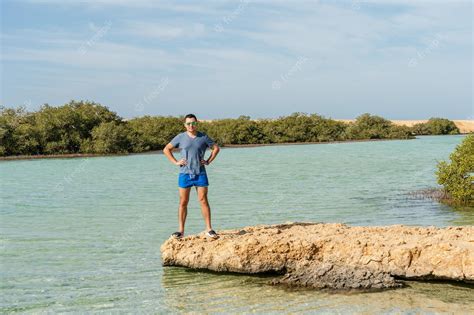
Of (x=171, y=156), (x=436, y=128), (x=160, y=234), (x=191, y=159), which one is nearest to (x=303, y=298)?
(x=191, y=159)

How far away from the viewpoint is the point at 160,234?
12.8 metres

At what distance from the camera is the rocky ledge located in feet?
27.0

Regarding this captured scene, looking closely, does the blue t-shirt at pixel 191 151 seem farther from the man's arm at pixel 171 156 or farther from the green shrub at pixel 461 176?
the green shrub at pixel 461 176

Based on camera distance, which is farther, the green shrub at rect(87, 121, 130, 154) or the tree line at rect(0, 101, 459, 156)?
the green shrub at rect(87, 121, 130, 154)

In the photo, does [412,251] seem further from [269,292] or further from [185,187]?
[185,187]

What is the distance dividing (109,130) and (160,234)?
162 ft

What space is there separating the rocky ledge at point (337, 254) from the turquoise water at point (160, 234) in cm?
24

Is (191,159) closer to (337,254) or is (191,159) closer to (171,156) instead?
(171,156)

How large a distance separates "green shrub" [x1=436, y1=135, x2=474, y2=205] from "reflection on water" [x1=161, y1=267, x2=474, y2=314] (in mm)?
10256

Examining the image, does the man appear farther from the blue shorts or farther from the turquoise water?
the turquoise water

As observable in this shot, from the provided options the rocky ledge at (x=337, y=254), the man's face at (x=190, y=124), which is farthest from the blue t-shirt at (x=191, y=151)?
the rocky ledge at (x=337, y=254)

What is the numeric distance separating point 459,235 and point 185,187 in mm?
4459

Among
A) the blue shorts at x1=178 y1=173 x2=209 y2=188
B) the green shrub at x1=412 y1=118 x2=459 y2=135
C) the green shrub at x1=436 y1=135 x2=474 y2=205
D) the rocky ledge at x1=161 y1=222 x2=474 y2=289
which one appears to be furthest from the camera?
the green shrub at x1=412 y1=118 x2=459 y2=135

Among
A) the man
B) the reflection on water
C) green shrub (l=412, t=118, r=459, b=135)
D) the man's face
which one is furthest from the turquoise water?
green shrub (l=412, t=118, r=459, b=135)
